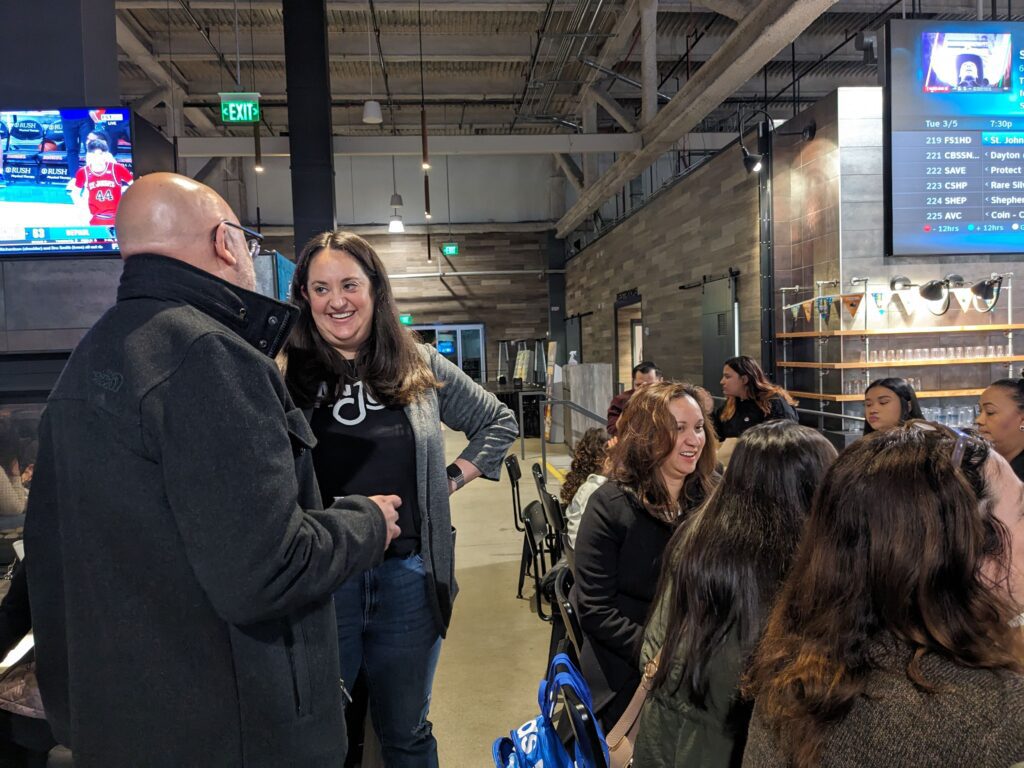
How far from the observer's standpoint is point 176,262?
101cm

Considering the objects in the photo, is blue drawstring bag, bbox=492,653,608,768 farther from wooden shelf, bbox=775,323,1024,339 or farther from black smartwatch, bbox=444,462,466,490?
wooden shelf, bbox=775,323,1024,339

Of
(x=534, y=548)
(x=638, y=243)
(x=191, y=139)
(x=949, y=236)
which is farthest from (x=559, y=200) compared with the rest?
(x=534, y=548)

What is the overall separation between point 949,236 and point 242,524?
21.0 ft

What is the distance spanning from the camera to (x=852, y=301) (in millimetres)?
5906

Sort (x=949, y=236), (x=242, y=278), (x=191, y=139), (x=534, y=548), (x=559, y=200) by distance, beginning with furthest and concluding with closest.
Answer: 1. (x=559, y=200)
2. (x=191, y=139)
3. (x=949, y=236)
4. (x=534, y=548)
5. (x=242, y=278)

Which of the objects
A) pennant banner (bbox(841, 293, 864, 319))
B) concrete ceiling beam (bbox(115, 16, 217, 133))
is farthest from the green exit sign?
pennant banner (bbox(841, 293, 864, 319))

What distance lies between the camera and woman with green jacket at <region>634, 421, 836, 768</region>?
1.23 metres

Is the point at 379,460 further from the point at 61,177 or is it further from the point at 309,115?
the point at 309,115

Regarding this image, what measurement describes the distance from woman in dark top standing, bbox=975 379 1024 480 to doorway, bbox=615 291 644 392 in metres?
9.87

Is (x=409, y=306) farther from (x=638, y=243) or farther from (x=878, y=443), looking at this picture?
(x=878, y=443)

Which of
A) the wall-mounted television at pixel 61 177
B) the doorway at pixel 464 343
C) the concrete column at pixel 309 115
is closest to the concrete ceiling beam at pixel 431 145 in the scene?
the concrete column at pixel 309 115

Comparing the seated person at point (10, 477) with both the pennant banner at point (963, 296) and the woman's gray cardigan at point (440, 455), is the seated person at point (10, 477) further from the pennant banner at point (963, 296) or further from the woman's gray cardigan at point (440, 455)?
the pennant banner at point (963, 296)

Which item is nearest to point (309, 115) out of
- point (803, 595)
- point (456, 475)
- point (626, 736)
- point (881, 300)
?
point (881, 300)

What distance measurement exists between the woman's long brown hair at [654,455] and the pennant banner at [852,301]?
4.49 m
